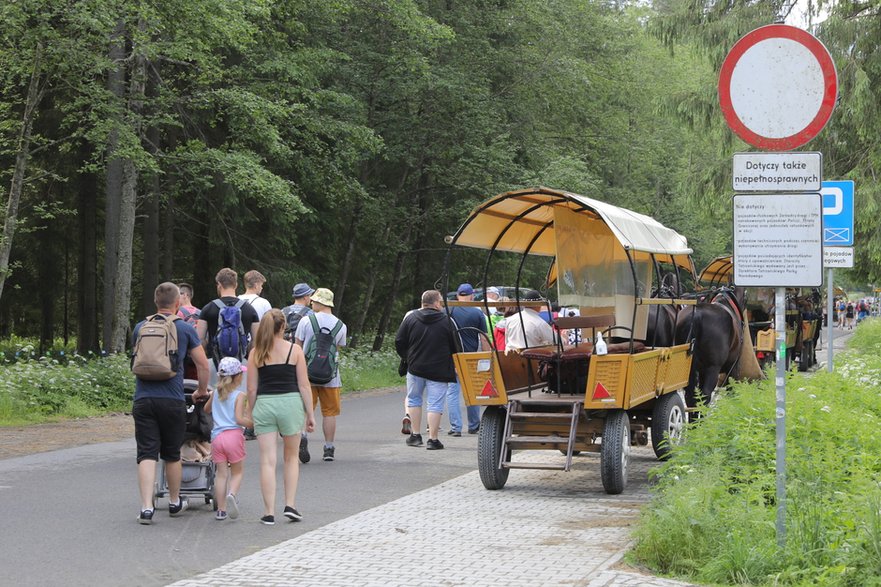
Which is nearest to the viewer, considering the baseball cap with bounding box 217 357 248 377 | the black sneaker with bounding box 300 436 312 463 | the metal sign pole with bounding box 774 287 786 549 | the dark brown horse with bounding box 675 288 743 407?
the metal sign pole with bounding box 774 287 786 549

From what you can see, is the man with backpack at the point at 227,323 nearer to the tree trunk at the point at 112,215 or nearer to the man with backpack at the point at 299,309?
the man with backpack at the point at 299,309

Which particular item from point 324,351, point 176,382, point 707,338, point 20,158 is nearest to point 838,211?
point 707,338

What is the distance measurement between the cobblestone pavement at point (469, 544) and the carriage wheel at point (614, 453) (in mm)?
143

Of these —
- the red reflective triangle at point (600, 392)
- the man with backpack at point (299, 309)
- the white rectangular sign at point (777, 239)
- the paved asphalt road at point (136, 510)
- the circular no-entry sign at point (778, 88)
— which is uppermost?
the circular no-entry sign at point (778, 88)

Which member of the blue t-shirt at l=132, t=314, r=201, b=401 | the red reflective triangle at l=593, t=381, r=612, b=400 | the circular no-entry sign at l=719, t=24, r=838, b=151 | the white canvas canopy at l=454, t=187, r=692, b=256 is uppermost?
the circular no-entry sign at l=719, t=24, r=838, b=151

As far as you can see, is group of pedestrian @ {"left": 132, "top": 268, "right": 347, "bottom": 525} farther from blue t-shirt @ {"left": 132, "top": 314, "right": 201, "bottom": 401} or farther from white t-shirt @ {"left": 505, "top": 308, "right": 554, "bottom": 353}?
white t-shirt @ {"left": 505, "top": 308, "right": 554, "bottom": 353}

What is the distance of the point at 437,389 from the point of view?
47.4ft

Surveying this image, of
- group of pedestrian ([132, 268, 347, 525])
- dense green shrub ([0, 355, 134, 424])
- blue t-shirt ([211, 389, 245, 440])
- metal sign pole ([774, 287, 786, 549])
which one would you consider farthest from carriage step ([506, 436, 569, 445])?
dense green shrub ([0, 355, 134, 424])

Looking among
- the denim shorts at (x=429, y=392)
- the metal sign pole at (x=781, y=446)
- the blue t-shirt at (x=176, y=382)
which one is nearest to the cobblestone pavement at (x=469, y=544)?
the metal sign pole at (x=781, y=446)

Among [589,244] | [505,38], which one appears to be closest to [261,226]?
[505,38]

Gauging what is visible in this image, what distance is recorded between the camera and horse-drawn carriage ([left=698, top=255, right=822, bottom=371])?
21.8m

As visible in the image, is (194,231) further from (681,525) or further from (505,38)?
(681,525)

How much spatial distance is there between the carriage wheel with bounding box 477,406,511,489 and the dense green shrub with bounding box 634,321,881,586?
194 cm

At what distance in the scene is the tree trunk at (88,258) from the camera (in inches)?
1193
